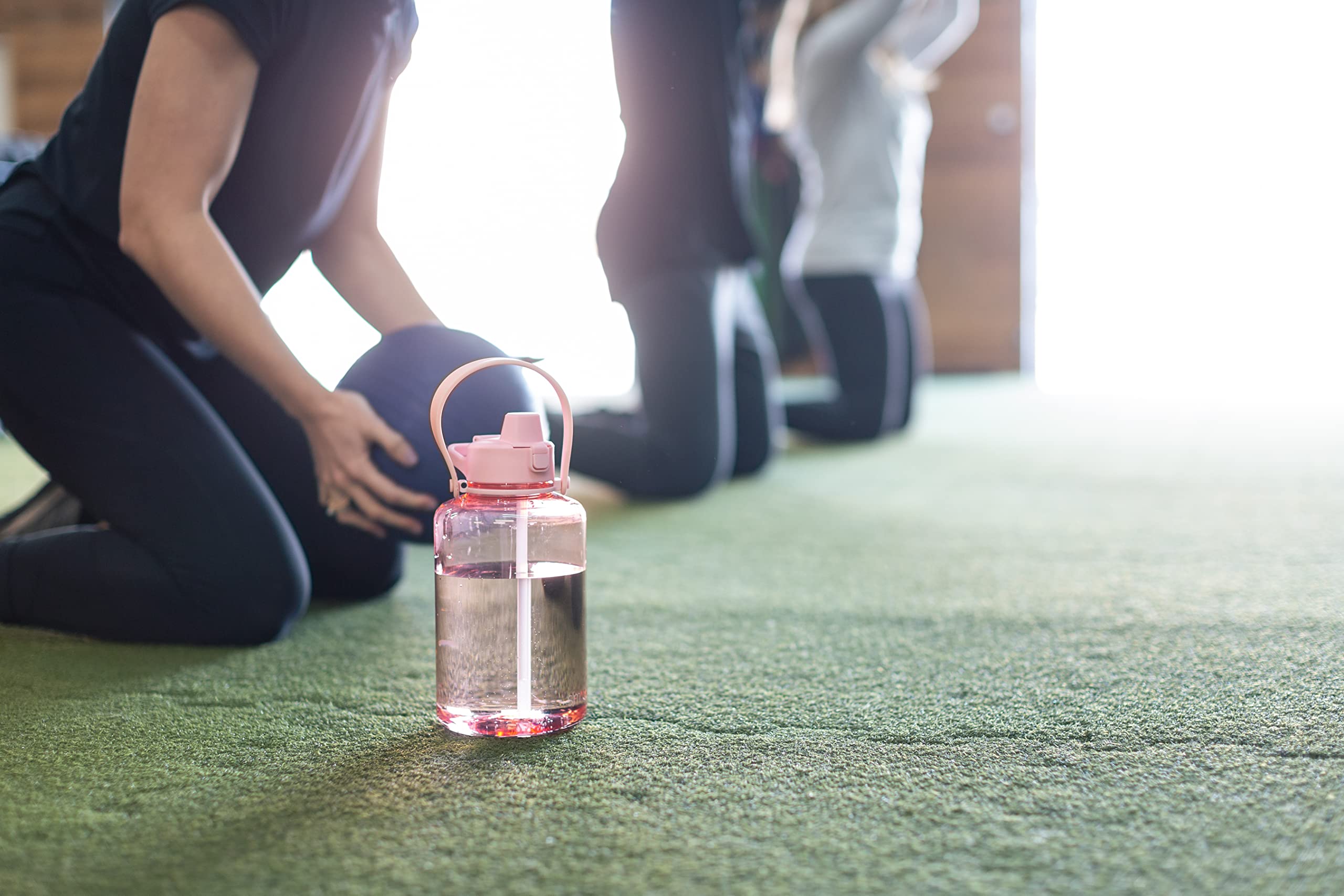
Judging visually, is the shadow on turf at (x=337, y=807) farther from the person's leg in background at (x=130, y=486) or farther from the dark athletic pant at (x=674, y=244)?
the dark athletic pant at (x=674, y=244)

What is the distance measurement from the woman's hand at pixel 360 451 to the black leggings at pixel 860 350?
1.91m

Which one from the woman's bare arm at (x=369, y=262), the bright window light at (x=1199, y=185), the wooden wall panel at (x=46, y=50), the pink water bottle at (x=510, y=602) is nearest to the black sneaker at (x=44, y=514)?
the woman's bare arm at (x=369, y=262)

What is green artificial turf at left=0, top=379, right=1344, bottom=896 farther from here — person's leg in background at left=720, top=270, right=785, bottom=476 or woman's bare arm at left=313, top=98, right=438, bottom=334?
person's leg in background at left=720, top=270, right=785, bottom=476

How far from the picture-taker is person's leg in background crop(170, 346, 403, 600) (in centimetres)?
117

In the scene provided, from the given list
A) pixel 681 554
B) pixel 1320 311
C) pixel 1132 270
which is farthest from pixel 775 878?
pixel 1320 311

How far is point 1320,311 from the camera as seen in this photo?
5285mm

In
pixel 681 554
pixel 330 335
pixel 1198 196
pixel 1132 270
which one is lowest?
pixel 681 554

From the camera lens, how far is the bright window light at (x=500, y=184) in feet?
3.84

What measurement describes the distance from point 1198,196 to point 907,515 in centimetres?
417

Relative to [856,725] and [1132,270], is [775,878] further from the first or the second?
[1132,270]

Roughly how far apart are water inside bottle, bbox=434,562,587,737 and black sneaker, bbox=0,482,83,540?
653 mm

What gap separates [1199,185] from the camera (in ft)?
16.8

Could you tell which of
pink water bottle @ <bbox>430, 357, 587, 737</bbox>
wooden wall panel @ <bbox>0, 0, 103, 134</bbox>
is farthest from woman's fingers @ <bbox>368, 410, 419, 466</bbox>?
wooden wall panel @ <bbox>0, 0, 103, 134</bbox>

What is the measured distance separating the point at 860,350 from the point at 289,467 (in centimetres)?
179
